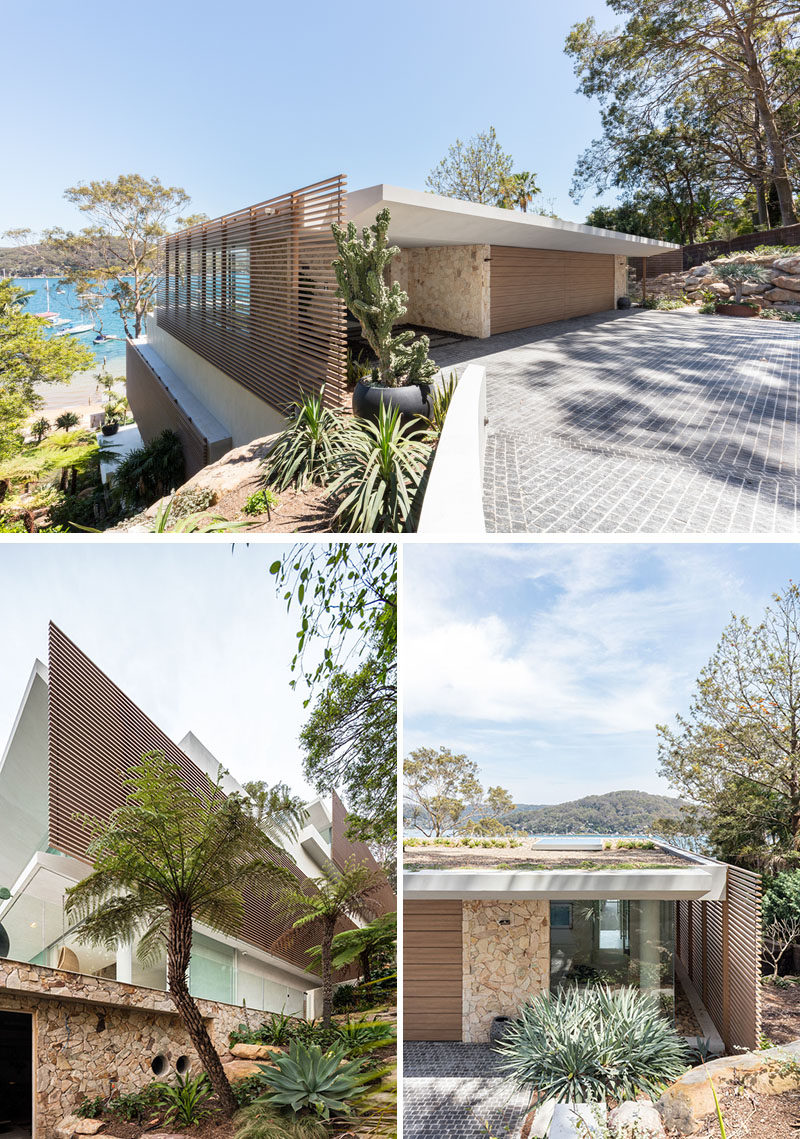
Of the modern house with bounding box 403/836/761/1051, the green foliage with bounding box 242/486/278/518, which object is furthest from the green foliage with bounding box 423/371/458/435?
the modern house with bounding box 403/836/761/1051

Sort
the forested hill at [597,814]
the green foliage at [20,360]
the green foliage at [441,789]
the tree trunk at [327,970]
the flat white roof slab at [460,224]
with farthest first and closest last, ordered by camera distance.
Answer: the green foliage at [20,360] < the forested hill at [597,814] < the green foliage at [441,789] < the flat white roof slab at [460,224] < the tree trunk at [327,970]

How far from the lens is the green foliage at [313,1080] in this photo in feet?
12.0

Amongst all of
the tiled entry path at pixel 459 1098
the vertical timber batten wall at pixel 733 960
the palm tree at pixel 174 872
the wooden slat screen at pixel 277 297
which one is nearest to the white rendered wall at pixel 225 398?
the wooden slat screen at pixel 277 297

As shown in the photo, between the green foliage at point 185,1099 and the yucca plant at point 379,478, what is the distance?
3375mm

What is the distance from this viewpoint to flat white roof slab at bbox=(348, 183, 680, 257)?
7.83 m

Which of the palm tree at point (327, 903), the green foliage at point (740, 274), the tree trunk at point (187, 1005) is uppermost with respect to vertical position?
the green foliage at point (740, 274)

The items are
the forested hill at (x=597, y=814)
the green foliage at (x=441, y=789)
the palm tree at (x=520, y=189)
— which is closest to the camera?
the green foliage at (x=441, y=789)

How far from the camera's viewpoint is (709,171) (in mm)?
29891

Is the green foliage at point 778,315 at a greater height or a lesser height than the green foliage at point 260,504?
greater

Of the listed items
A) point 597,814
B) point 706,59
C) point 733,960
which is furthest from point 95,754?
point 706,59

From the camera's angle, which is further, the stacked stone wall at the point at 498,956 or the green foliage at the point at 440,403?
the green foliage at the point at 440,403

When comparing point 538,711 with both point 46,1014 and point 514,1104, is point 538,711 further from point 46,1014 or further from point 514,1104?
point 46,1014

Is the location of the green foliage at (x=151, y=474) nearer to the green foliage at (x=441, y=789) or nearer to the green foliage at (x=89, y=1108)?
the green foliage at (x=441, y=789)

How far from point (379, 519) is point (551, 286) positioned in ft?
42.6
